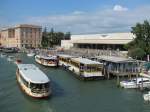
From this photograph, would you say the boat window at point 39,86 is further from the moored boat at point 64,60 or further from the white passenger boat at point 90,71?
the moored boat at point 64,60

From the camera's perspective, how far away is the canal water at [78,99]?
34.4 m

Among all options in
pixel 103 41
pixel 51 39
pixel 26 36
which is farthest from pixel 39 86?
pixel 26 36

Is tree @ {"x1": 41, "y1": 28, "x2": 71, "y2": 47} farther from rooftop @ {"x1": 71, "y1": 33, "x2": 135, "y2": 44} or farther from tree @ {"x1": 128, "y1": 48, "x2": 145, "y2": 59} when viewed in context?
tree @ {"x1": 128, "y1": 48, "x2": 145, "y2": 59}

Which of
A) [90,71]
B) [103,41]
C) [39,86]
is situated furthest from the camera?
[103,41]

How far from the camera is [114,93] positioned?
138 ft

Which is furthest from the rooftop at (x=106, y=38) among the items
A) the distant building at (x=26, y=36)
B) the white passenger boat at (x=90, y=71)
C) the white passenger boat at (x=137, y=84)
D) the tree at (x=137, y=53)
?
the distant building at (x=26, y=36)

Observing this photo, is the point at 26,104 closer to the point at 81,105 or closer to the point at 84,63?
the point at 81,105

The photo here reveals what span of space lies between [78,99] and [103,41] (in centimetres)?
6727

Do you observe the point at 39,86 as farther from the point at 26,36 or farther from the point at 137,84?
the point at 26,36

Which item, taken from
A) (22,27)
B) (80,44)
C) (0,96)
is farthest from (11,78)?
(22,27)

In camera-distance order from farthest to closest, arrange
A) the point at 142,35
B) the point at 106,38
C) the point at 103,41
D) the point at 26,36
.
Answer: the point at 26,36, the point at 106,38, the point at 103,41, the point at 142,35

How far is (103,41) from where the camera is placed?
104 m

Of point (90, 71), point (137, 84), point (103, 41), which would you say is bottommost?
point (137, 84)

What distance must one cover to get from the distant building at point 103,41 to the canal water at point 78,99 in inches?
1715
